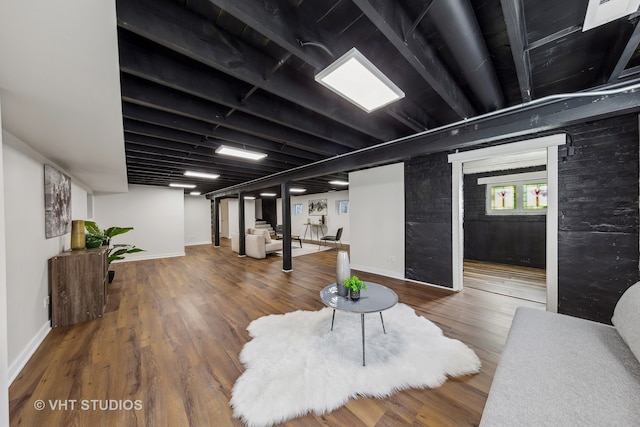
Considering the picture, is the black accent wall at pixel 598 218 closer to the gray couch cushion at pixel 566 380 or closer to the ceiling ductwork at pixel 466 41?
the ceiling ductwork at pixel 466 41

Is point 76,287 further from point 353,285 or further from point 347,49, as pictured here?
point 347,49

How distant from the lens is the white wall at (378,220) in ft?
14.0

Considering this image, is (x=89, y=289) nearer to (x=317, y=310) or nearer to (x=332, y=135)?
(x=317, y=310)

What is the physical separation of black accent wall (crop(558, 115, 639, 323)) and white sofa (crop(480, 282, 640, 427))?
143 cm

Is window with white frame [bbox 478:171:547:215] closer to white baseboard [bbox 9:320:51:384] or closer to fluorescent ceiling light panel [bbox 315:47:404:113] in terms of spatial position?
fluorescent ceiling light panel [bbox 315:47:404:113]

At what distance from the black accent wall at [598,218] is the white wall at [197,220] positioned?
1042 cm

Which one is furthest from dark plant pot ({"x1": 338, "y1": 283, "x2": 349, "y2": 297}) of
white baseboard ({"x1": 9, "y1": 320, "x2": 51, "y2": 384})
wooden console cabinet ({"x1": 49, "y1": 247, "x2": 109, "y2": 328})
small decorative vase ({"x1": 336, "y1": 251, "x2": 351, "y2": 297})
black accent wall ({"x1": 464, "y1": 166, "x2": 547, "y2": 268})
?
black accent wall ({"x1": 464, "y1": 166, "x2": 547, "y2": 268})

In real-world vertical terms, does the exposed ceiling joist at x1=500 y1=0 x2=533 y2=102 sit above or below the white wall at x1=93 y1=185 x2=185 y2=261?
above

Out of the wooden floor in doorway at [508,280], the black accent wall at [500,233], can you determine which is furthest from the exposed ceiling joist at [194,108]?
the black accent wall at [500,233]

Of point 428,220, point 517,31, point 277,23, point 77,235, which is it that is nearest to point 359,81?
point 277,23

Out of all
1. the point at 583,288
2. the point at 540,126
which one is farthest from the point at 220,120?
the point at 583,288

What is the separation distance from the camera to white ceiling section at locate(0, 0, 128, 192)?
0.84 metres

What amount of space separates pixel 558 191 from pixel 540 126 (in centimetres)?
88

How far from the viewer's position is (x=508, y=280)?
3.96 m
